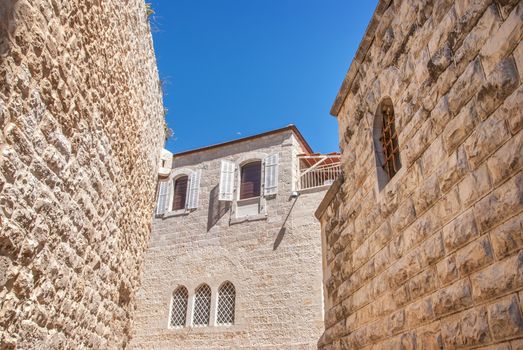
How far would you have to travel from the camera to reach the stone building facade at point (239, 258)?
1203cm

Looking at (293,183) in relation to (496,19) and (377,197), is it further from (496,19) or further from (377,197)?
(496,19)

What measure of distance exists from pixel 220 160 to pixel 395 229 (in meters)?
12.4

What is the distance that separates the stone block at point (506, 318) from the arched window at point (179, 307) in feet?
39.2

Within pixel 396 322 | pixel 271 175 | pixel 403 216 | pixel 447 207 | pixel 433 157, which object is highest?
pixel 271 175

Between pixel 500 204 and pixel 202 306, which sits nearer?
pixel 500 204

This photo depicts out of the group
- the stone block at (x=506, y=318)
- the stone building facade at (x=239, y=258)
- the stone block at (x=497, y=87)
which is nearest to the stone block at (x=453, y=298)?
the stone block at (x=506, y=318)

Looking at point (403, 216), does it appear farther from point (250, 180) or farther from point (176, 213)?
point (176, 213)

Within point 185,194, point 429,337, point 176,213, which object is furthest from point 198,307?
point 429,337

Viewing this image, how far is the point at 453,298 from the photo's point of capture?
2746mm

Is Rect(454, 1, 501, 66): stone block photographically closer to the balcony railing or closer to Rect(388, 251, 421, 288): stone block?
Rect(388, 251, 421, 288): stone block

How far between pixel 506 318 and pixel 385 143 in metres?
2.36

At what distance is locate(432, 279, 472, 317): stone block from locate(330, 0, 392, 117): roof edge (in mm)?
2725

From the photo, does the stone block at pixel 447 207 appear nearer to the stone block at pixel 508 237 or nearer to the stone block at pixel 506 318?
the stone block at pixel 508 237

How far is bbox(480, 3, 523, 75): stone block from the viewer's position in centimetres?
233
